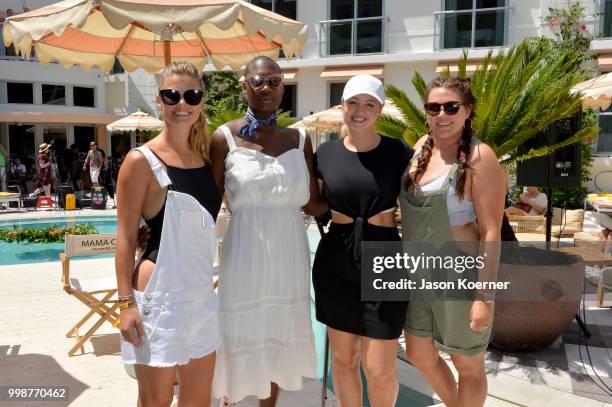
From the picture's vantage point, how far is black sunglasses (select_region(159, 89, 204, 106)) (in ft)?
8.01

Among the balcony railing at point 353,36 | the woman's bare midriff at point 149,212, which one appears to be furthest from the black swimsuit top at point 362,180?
the balcony railing at point 353,36

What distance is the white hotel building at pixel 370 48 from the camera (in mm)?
17469

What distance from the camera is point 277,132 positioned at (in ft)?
9.64

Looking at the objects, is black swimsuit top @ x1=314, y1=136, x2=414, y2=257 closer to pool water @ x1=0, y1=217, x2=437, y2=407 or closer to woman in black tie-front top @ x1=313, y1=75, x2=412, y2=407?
woman in black tie-front top @ x1=313, y1=75, x2=412, y2=407

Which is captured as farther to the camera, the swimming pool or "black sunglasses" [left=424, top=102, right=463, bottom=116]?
the swimming pool

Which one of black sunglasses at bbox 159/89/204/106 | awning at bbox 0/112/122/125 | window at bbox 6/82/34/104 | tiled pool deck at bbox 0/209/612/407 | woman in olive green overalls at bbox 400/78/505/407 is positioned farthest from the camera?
window at bbox 6/82/34/104

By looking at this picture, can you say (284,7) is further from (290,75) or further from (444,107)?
(444,107)

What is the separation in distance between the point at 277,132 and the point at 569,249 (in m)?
4.90

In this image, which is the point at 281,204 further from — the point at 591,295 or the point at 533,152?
the point at 591,295

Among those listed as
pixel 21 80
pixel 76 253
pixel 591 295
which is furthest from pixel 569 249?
pixel 21 80

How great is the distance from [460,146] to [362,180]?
52 centimetres

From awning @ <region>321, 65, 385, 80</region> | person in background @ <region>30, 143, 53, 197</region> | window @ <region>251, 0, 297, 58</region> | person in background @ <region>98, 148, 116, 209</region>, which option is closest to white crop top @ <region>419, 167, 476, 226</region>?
awning @ <region>321, 65, 385, 80</region>

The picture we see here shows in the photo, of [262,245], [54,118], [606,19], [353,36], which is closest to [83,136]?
[54,118]

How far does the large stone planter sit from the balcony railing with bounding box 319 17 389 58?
16022mm
